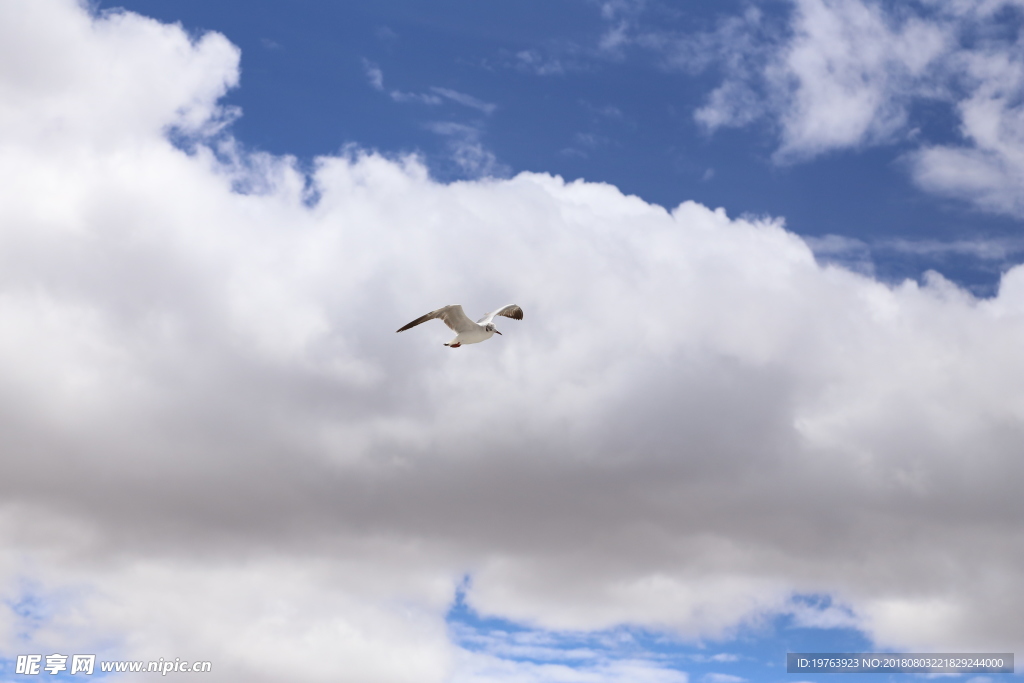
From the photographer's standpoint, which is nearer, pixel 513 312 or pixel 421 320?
pixel 421 320

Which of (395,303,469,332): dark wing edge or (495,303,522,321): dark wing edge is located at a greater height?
(495,303,522,321): dark wing edge

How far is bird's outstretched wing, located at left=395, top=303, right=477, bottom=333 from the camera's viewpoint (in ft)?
275

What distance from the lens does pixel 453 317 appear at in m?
86.8

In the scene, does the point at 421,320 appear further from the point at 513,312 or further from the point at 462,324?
the point at 513,312

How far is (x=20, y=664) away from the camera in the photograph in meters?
125

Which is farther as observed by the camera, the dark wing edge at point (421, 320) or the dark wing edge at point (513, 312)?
the dark wing edge at point (513, 312)

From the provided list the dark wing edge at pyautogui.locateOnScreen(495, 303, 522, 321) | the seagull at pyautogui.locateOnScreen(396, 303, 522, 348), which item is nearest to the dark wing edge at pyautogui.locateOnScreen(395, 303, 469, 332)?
the seagull at pyautogui.locateOnScreen(396, 303, 522, 348)

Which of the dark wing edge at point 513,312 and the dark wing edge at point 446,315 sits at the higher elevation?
the dark wing edge at point 513,312

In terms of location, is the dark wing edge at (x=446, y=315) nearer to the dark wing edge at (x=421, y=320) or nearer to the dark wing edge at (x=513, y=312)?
the dark wing edge at (x=421, y=320)

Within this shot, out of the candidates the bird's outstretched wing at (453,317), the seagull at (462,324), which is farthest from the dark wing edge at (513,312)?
the bird's outstretched wing at (453,317)

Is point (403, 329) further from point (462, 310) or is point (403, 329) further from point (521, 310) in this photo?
point (521, 310)

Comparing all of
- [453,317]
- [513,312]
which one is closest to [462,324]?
[453,317]

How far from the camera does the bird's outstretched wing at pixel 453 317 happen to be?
8379cm

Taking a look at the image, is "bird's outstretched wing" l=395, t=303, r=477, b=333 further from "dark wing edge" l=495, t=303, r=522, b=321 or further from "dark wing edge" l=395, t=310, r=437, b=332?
"dark wing edge" l=495, t=303, r=522, b=321
